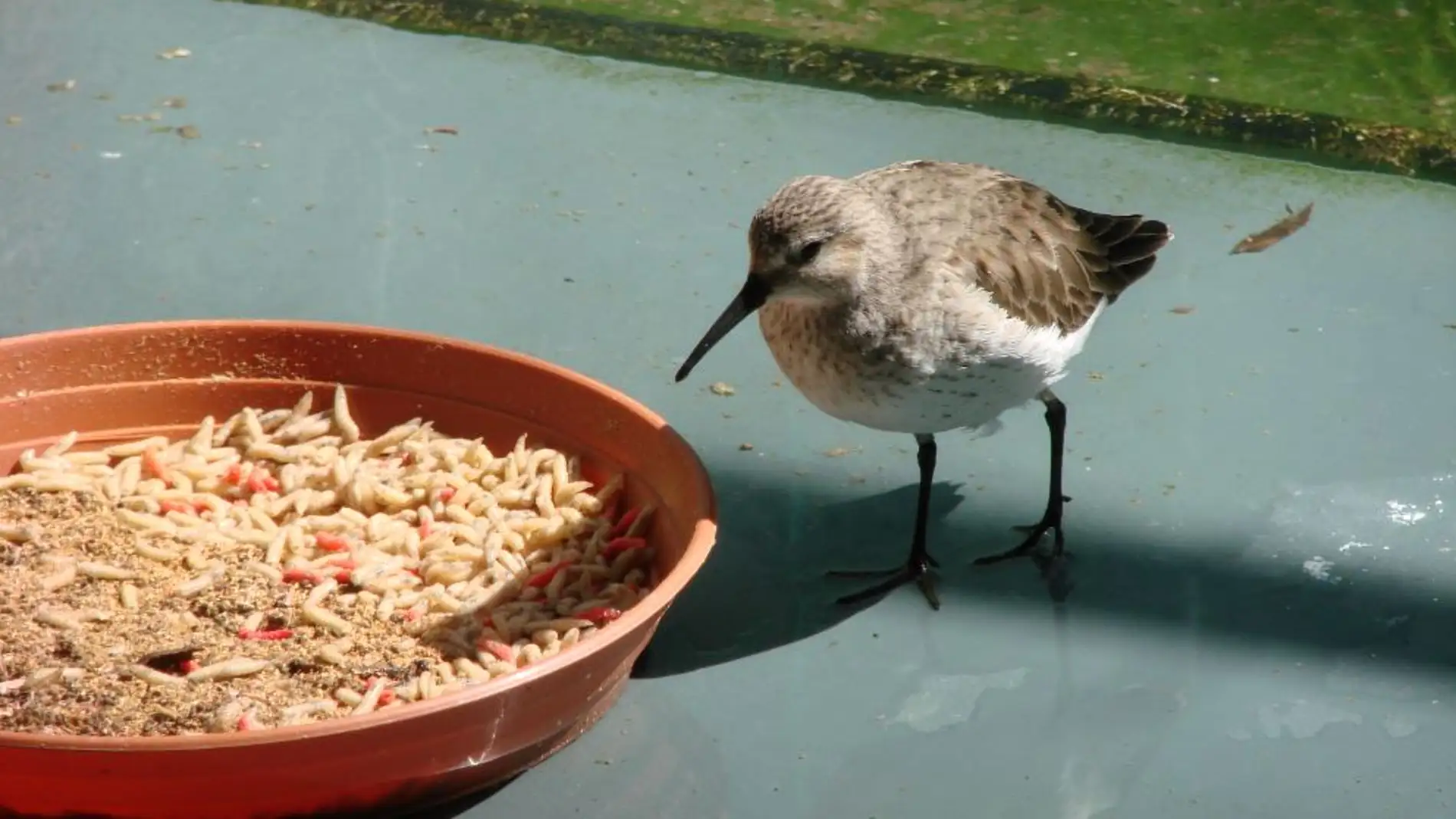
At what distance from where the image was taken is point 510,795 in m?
3.03

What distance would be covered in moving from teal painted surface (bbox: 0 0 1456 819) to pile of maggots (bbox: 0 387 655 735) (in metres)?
0.27

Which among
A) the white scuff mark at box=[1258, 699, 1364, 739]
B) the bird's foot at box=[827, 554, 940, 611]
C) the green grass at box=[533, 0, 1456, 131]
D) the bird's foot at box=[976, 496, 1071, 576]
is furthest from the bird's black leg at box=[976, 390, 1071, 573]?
the green grass at box=[533, 0, 1456, 131]

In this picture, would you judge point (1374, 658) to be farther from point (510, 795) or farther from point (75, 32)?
point (75, 32)

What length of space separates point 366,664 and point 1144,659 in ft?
4.89

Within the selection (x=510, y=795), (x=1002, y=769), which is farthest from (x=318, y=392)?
(x=1002, y=769)

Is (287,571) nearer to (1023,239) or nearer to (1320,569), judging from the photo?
(1023,239)

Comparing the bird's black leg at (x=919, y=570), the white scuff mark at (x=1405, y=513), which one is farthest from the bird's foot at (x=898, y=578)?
the white scuff mark at (x=1405, y=513)

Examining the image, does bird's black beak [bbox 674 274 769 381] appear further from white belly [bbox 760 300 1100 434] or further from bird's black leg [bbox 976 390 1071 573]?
bird's black leg [bbox 976 390 1071 573]

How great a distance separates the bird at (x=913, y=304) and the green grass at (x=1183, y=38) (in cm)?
268

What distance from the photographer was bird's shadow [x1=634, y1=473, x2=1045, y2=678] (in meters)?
3.49

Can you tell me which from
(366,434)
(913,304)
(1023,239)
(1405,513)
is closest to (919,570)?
(913,304)

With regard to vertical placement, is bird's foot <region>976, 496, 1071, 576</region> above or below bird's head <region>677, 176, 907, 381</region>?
below

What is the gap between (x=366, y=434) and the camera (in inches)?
150

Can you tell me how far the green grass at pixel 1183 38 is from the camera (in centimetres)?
610
